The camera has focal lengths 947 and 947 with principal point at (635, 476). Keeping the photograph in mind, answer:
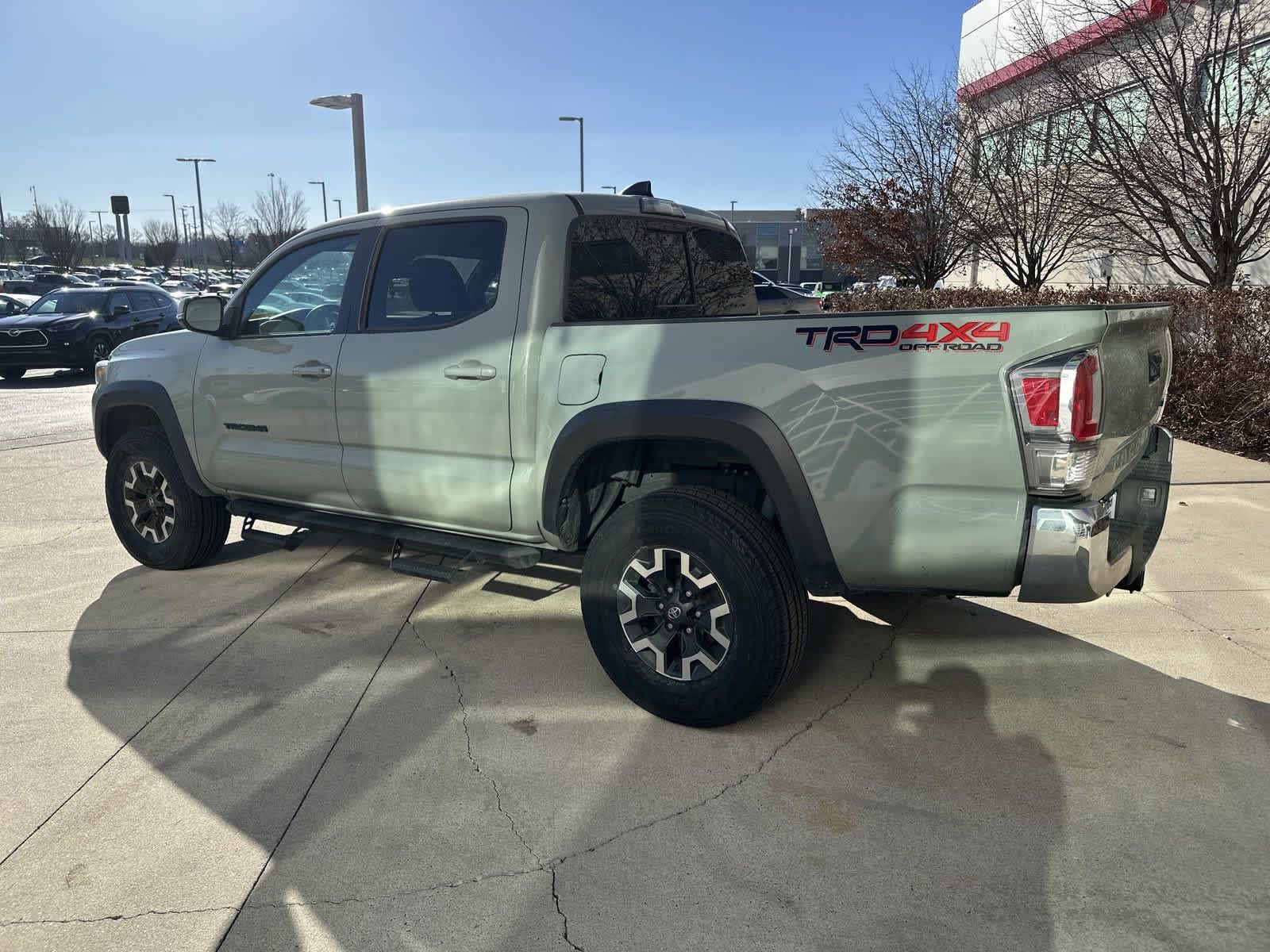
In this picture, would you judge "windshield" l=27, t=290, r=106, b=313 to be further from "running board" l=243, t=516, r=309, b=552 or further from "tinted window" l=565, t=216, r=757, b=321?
"tinted window" l=565, t=216, r=757, b=321

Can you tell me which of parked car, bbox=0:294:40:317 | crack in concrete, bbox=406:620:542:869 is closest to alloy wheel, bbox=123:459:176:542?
crack in concrete, bbox=406:620:542:869

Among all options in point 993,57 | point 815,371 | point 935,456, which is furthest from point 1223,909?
point 993,57

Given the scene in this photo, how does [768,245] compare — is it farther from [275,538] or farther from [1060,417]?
[1060,417]

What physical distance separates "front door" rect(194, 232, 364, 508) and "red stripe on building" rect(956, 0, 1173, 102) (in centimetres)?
1066

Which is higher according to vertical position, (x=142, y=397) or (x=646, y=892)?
(x=142, y=397)

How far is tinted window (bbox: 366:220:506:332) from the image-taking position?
12.7ft

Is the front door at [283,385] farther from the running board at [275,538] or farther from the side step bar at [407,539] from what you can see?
A: the running board at [275,538]

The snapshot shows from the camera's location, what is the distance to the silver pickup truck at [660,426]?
9.25 ft

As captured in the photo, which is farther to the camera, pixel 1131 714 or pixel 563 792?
pixel 1131 714

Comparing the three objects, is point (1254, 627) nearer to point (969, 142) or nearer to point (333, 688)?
point (333, 688)

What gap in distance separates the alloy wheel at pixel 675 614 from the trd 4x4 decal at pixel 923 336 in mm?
896

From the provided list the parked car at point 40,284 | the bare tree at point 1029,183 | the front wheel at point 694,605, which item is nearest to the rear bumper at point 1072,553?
the front wheel at point 694,605

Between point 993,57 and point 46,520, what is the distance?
1906 centimetres

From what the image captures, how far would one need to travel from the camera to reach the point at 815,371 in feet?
9.88
